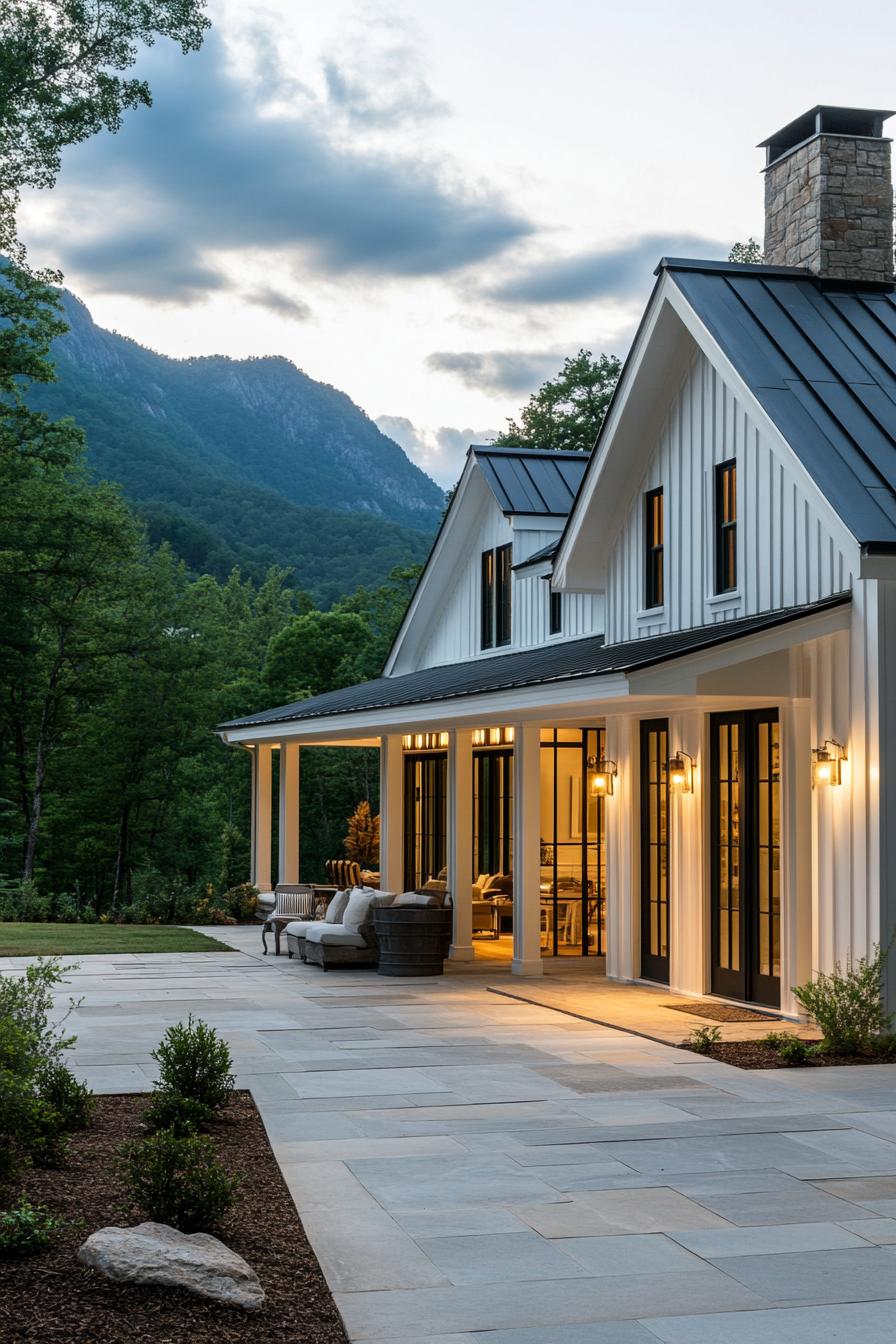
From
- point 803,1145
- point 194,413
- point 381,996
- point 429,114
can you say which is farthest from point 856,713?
point 194,413

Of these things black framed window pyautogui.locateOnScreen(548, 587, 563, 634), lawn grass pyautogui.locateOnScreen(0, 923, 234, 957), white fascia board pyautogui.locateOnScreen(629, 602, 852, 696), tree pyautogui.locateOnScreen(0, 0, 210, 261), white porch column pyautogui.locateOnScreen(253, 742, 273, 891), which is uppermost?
tree pyautogui.locateOnScreen(0, 0, 210, 261)

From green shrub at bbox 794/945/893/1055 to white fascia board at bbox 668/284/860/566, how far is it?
125 inches

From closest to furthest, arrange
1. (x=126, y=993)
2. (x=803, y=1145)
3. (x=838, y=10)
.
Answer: (x=803, y=1145) < (x=126, y=993) < (x=838, y=10)

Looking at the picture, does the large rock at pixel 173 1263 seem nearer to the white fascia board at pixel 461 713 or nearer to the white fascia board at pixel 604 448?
the white fascia board at pixel 461 713

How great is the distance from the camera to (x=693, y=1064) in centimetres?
1087

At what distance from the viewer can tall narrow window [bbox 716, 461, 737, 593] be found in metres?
14.7

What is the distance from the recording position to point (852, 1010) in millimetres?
11320

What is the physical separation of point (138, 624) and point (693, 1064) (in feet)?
116

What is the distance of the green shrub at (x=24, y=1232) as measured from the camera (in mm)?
5621

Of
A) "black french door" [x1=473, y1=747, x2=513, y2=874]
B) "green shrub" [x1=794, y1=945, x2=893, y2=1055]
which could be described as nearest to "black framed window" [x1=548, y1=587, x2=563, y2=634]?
"black french door" [x1=473, y1=747, x2=513, y2=874]

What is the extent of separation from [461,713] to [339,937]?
3281 mm

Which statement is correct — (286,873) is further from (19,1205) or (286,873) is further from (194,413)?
(194,413)

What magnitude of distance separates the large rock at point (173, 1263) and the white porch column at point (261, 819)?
21.5 metres

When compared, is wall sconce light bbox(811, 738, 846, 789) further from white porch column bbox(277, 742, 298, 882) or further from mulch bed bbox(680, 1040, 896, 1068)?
white porch column bbox(277, 742, 298, 882)
